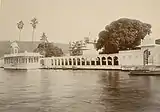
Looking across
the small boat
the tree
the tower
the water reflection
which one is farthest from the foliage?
the small boat

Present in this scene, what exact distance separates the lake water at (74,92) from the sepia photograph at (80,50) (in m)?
0.01

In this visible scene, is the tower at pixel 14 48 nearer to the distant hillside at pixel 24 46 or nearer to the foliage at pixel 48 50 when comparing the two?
the distant hillside at pixel 24 46

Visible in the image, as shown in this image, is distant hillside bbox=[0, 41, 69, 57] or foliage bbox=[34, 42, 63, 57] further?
foliage bbox=[34, 42, 63, 57]

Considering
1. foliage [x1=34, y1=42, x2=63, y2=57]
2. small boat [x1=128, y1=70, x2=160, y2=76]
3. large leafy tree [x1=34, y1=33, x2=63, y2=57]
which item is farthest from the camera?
small boat [x1=128, y1=70, x2=160, y2=76]

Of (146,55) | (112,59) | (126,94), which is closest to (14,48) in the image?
(112,59)

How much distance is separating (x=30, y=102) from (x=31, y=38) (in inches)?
67.7

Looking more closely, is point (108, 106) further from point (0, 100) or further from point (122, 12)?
point (122, 12)

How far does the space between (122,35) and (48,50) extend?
151 cm

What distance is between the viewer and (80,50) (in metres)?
6.64

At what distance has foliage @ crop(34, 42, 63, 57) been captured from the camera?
5.90m

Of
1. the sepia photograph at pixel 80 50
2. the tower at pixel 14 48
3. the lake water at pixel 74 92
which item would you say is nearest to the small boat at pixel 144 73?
the sepia photograph at pixel 80 50

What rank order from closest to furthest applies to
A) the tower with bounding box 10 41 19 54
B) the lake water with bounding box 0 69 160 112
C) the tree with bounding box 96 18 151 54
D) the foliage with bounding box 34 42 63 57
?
1. the lake water with bounding box 0 69 160 112
2. the tower with bounding box 10 41 19 54
3. the foliage with bounding box 34 42 63 57
4. the tree with bounding box 96 18 151 54

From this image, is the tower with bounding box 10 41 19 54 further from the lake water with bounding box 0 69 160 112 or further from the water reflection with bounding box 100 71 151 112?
the water reflection with bounding box 100 71 151 112

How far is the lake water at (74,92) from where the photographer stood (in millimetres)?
4074
